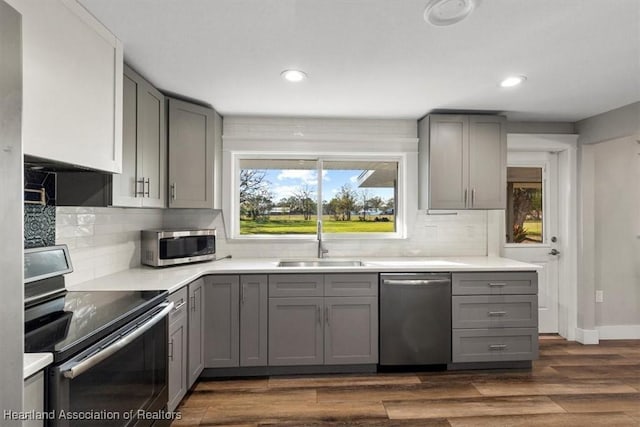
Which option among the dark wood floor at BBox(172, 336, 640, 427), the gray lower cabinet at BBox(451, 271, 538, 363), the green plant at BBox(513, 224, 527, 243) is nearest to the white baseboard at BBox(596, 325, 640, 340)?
the dark wood floor at BBox(172, 336, 640, 427)

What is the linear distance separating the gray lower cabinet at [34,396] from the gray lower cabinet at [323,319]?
174cm

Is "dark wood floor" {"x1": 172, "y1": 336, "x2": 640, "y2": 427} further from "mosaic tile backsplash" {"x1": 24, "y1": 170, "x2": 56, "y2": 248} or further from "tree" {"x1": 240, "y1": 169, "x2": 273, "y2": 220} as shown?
"tree" {"x1": 240, "y1": 169, "x2": 273, "y2": 220}

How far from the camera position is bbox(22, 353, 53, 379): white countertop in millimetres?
1008

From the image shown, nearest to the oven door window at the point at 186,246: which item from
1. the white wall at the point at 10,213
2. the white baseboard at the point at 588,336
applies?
the white wall at the point at 10,213

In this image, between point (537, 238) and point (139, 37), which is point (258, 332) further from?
point (537, 238)

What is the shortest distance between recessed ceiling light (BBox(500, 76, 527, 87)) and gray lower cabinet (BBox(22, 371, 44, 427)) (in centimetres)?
297

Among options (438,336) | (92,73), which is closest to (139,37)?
(92,73)

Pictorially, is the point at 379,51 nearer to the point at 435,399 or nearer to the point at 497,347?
the point at 435,399

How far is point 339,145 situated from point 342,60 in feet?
4.38

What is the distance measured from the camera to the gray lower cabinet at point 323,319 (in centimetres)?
276

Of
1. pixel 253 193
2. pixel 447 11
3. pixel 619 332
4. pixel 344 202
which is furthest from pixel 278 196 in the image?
pixel 619 332

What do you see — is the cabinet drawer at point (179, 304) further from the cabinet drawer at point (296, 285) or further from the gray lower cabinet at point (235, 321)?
the cabinet drawer at point (296, 285)

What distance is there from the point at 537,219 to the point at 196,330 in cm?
360

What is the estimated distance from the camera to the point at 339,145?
3.44 metres
